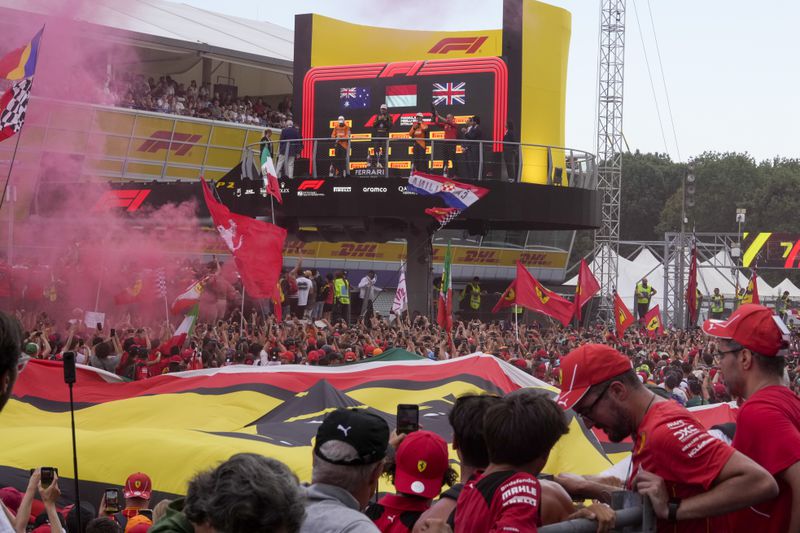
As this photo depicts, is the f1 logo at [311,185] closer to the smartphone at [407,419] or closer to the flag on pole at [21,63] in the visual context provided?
the flag on pole at [21,63]

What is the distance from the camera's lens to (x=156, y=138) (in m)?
41.3

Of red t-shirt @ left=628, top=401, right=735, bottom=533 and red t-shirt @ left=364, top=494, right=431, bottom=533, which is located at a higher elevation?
red t-shirt @ left=628, top=401, right=735, bottom=533

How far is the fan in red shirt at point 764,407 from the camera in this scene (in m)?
3.97

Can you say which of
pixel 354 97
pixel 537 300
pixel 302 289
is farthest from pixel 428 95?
pixel 537 300

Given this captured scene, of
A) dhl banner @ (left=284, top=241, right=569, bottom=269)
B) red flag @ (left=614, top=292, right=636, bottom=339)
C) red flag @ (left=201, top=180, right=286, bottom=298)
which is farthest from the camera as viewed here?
dhl banner @ (left=284, top=241, right=569, bottom=269)

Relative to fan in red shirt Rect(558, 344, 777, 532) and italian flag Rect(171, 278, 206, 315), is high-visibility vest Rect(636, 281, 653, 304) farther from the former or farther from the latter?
fan in red shirt Rect(558, 344, 777, 532)

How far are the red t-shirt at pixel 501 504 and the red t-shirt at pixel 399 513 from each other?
0.79m

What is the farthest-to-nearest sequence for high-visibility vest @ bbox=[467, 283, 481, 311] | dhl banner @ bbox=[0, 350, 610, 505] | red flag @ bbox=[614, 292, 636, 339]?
1. high-visibility vest @ bbox=[467, 283, 481, 311]
2. red flag @ bbox=[614, 292, 636, 339]
3. dhl banner @ bbox=[0, 350, 610, 505]

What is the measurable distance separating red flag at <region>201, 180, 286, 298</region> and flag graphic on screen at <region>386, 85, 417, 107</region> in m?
12.7

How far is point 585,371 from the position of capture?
13.2 feet

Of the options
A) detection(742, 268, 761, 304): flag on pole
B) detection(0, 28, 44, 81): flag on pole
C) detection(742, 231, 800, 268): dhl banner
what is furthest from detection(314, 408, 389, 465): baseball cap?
detection(742, 231, 800, 268): dhl banner

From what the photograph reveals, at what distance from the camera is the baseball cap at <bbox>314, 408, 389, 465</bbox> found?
12.6 feet

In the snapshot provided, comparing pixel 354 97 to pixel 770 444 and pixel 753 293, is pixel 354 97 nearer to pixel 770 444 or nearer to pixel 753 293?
pixel 753 293

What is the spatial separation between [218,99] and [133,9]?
242 inches
